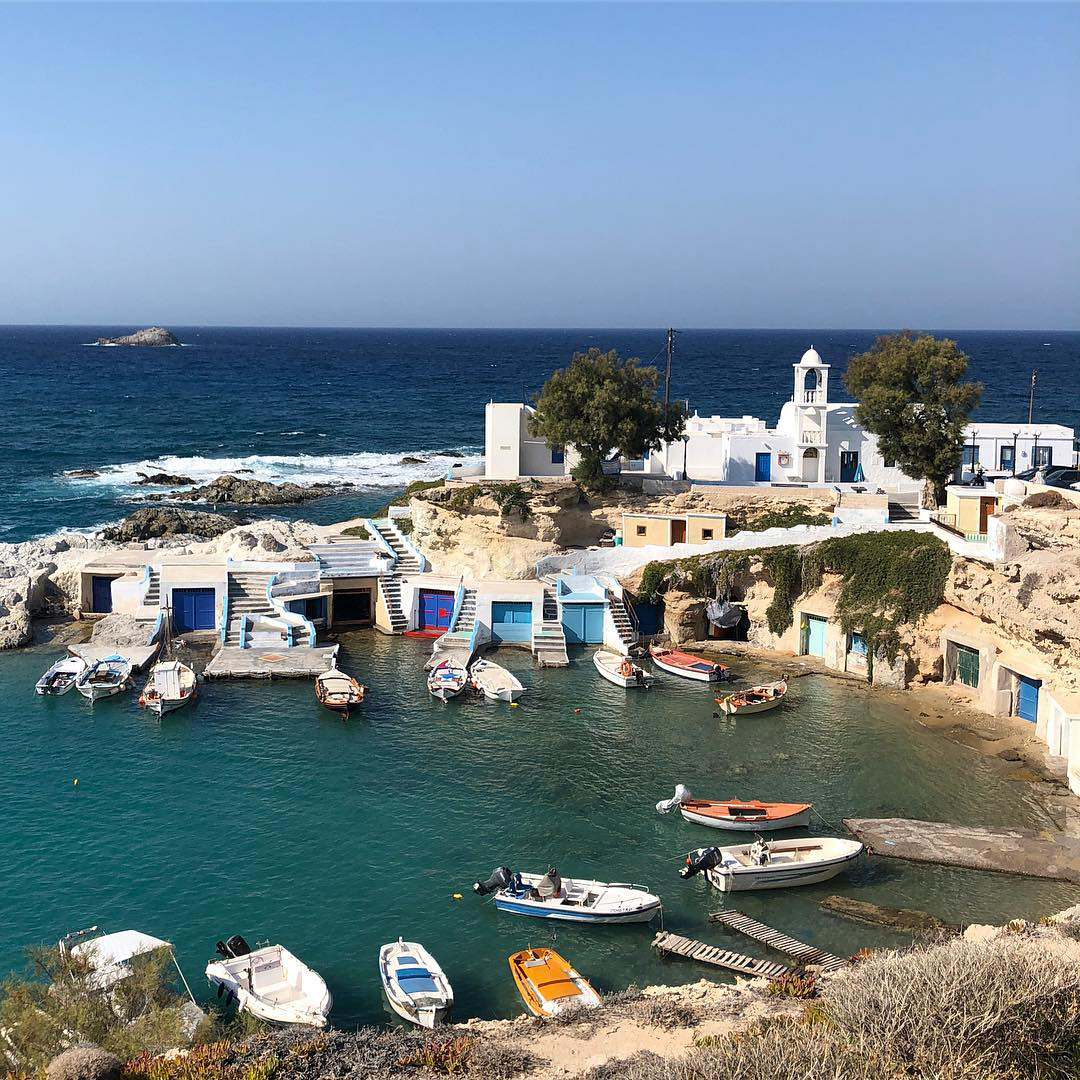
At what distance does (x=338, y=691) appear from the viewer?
126 feet

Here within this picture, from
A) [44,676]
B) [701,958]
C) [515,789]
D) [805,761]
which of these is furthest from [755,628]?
[44,676]

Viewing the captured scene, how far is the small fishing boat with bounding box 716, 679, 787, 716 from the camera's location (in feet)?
124

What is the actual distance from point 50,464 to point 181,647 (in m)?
53.5

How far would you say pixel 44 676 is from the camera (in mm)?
40469

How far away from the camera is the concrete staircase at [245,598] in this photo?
45188mm

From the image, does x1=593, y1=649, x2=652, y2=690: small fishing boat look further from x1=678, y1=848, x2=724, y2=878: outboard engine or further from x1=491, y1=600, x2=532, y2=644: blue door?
x1=678, y1=848, x2=724, y2=878: outboard engine

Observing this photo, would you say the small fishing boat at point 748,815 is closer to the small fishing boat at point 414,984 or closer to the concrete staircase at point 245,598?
the small fishing boat at point 414,984

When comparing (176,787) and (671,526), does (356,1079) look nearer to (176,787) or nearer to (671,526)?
(176,787)

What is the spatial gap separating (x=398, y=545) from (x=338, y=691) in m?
14.1

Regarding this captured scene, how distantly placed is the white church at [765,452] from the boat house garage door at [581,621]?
34.0 ft

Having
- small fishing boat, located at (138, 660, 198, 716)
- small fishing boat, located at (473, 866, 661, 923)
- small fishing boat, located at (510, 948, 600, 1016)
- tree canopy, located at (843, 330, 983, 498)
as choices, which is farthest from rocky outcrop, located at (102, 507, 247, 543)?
small fishing boat, located at (510, 948, 600, 1016)

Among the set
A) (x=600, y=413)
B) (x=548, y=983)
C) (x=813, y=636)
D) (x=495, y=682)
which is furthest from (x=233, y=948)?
(x=600, y=413)

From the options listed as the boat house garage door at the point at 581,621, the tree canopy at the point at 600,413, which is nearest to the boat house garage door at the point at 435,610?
the boat house garage door at the point at 581,621

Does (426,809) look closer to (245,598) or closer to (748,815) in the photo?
(748,815)
